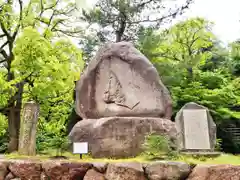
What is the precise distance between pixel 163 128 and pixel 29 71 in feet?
15.3

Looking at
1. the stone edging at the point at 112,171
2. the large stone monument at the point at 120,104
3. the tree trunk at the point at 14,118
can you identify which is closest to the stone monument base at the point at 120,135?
the large stone monument at the point at 120,104

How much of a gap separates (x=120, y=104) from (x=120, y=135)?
3.09ft

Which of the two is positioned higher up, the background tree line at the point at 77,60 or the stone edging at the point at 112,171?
the background tree line at the point at 77,60

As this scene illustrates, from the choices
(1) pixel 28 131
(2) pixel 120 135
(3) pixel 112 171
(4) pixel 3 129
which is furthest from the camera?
(4) pixel 3 129

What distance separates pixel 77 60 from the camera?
36.7 feet

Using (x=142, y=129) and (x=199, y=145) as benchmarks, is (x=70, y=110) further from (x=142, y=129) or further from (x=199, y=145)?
(x=142, y=129)

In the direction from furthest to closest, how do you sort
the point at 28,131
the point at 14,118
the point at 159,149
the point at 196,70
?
the point at 196,70 < the point at 14,118 < the point at 28,131 < the point at 159,149

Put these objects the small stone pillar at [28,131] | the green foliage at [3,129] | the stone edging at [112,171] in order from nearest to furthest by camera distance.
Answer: the stone edging at [112,171] < the small stone pillar at [28,131] < the green foliage at [3,129]

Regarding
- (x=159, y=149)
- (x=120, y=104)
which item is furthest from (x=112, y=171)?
(x=120, y=104)

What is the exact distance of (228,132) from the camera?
1529cm

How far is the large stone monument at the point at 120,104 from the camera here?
19.3 ft

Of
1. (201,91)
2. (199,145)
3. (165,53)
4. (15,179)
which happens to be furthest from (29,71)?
(165,53)

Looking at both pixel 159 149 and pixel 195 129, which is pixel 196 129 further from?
pixel 159 149

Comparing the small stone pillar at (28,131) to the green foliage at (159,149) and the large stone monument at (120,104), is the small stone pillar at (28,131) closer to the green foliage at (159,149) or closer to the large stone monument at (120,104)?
the large stone monument at (120,104)
